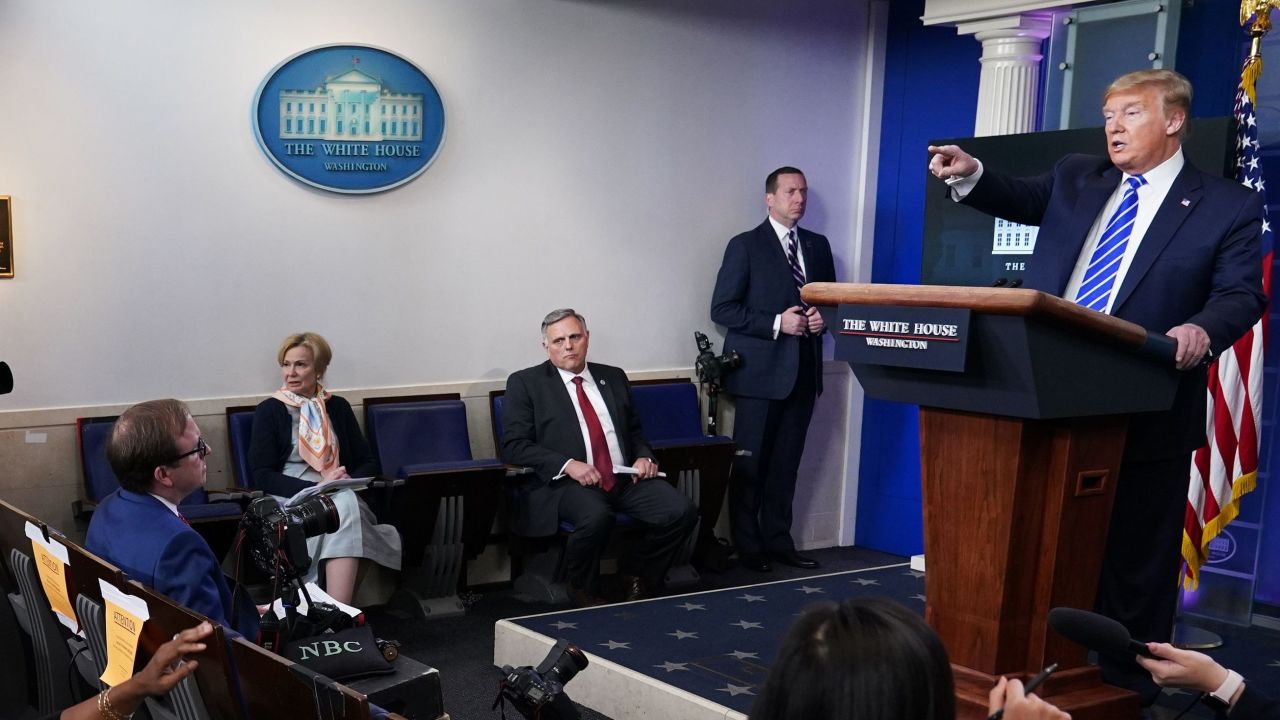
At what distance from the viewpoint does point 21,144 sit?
14.9 feet

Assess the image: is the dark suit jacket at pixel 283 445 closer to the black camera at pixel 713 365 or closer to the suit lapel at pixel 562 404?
the suit lapel at pixel 562 404

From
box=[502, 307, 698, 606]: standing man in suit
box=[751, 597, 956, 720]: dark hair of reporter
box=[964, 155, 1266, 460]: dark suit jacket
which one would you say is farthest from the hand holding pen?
box=[502, 307, 698, 606]: standing man in suit

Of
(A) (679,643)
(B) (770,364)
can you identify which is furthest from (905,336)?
(B) (770,364)

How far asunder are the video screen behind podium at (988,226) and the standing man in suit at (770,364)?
0.61 meters

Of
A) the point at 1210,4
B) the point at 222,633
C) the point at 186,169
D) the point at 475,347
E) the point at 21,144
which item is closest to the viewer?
the point at 222,633

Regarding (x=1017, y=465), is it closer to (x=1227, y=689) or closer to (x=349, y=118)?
(x=1227, y=689)

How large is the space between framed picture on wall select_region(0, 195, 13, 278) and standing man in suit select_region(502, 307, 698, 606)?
1.95 meters

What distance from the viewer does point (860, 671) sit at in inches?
46.8

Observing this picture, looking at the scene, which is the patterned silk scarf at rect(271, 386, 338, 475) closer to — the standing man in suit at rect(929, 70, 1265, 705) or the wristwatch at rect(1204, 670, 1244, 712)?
the standing man in suit at rect(929, 70, 1265, 705)

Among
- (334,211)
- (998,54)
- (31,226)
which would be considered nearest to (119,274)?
(31,226)

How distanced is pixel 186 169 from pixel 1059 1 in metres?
3.66

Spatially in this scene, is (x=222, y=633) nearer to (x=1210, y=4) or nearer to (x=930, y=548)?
(x=930, y=548)

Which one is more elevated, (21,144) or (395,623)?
(21,144)

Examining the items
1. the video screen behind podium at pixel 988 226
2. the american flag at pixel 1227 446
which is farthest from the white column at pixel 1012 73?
the american flag at pixel 1227 446
